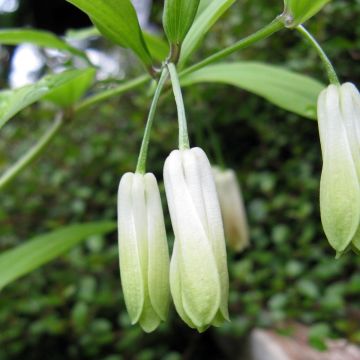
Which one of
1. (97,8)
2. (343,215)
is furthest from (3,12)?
(343,215)

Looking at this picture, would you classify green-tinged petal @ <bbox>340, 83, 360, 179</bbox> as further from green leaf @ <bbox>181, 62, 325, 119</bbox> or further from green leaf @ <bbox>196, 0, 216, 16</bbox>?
Answer: green leaf @ <bbox>196, 0, 216, 16</bbox>

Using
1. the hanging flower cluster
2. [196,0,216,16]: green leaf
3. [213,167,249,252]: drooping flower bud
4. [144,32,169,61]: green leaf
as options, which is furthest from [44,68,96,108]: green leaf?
[213,167,249,252]: drooping flower bud

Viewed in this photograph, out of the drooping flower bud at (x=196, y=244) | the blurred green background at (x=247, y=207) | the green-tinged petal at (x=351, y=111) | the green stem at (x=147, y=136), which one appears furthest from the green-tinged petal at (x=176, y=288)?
the blurred green background at (x=247, y=207)

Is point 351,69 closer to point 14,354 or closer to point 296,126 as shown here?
point 296,126

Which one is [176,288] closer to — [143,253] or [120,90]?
[143,253]

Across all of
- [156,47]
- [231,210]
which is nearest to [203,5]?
[156,47]

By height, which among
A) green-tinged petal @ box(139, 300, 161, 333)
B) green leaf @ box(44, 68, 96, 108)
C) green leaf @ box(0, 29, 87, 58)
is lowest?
green-tinged petal @ box(139, 300, 161, 333)
